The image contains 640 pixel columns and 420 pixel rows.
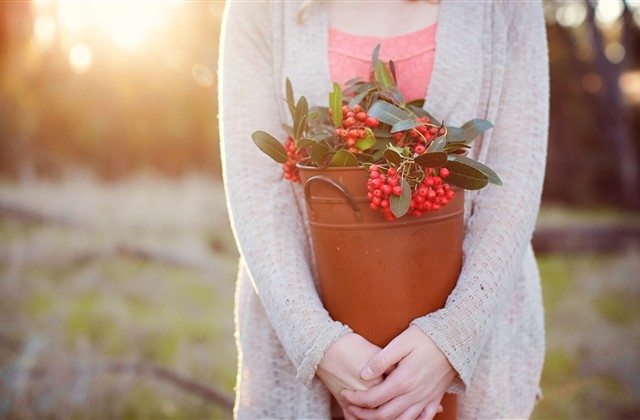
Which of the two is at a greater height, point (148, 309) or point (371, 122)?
point (371, 122)

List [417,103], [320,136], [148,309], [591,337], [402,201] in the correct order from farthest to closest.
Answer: [148,309]
[591,337]
[417,103]
[320,136]
[402,201]

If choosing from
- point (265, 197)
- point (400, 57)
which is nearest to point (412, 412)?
point (265, 197)

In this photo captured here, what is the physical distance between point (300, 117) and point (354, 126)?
99mm

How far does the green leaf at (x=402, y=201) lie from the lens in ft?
3.47

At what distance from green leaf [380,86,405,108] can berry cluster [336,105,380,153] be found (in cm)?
5

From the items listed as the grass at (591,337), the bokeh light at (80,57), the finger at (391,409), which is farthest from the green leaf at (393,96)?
the bokeh light at (80,57)

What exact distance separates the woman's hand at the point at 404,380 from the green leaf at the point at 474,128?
35cm

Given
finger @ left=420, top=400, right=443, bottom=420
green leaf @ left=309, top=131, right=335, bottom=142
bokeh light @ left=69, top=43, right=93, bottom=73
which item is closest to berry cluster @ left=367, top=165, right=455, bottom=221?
green leaf @ left=309, top=131, right=335, bottom=142

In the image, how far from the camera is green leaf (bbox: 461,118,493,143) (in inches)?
48.7

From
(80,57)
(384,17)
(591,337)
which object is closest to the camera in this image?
(384,17)

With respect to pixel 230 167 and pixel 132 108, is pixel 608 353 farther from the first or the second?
pixel 132 108

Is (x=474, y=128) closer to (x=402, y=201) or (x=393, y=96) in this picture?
(x=393, y=96)

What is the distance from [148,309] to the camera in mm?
3898

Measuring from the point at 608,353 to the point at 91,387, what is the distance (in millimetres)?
2398
